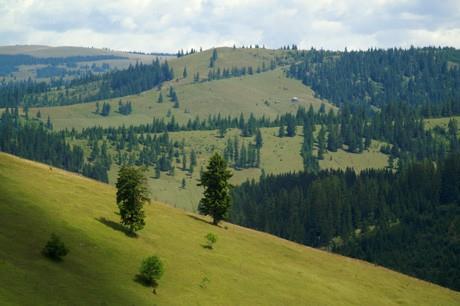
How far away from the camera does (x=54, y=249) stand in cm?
6444

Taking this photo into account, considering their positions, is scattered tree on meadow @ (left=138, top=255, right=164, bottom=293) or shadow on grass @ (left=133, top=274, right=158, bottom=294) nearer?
shadow on grass @ (left=133, top=274, right=158, bottom=294)

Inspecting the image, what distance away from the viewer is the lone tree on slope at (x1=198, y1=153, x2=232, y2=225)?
110 m

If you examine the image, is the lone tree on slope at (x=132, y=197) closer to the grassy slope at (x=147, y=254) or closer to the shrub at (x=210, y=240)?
the grassy slope at (x=147, y=254)

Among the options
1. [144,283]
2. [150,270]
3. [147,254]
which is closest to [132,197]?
[147,254]

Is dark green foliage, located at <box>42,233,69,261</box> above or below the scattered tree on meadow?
above

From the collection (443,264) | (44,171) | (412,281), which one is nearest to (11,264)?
(44,171)

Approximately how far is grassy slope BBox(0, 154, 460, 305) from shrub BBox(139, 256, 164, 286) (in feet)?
5.28

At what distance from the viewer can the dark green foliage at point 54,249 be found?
211 ft

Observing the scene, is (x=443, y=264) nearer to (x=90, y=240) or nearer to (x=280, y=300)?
(x=280, y=300)

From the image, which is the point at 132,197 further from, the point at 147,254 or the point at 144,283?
the point at 144,283

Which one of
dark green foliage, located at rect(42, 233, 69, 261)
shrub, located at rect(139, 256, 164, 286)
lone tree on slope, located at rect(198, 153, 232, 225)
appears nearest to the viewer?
dark green foliage, located at rect(42, 233, 69, 261)

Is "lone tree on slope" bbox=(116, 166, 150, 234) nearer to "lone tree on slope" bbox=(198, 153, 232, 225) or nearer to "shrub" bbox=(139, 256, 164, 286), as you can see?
"shrub" bbox=(139, 256, 164, 286)

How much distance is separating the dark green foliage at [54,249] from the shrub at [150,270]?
9.01m

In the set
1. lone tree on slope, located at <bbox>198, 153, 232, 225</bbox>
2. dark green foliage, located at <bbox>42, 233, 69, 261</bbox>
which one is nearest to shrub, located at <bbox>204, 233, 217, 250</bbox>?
lone tree on slope, located at <bbox>198, 153, 232, 225</bbox>
